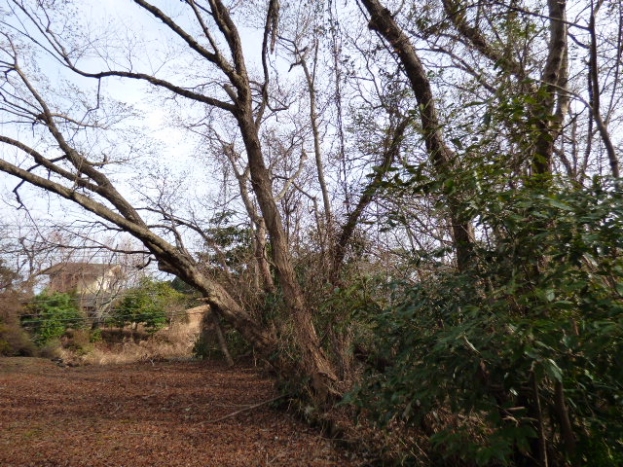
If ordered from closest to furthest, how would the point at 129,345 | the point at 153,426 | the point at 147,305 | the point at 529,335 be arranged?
the point at 529,335, the point at 153,426, the point at 129,345, the point at 147,305

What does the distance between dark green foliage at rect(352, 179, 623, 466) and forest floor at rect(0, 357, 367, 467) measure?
98.1 inches

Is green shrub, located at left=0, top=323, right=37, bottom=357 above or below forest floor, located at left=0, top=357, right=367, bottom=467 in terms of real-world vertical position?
above

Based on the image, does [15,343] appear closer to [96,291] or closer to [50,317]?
[50,317]

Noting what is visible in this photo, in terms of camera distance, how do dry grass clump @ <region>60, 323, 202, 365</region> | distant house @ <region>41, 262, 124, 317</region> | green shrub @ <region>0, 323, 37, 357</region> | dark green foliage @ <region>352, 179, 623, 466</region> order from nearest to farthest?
1. dark green foliage @ <region>352, 179, 623, 466</region>
2. green shrub @ <region>0, 323, 37, 357</region>
3. dry grass clump @ <region>60, 323, 202, 365</region>
4. distant house @ <region>41, 262, 124, 317</region>

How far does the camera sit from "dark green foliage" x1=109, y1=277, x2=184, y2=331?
20781mm

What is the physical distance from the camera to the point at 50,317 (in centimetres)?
2012

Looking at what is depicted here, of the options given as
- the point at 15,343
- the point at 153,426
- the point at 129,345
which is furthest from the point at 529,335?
the point at 129,345

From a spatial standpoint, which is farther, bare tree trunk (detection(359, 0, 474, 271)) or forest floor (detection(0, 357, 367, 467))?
forest floor (detection(0, 357, 367, 467))

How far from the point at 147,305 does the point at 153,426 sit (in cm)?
1508

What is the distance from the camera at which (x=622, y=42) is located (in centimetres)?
492

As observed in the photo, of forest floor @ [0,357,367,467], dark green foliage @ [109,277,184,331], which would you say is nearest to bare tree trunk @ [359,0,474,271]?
forest floor @ [0,357,367,467]

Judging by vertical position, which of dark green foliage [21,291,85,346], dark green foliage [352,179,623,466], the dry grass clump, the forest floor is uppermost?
dark green foliage [21,291,85,346]

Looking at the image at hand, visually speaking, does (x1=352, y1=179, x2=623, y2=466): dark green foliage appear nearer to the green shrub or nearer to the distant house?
the distant house

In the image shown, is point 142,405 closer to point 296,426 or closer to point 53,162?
point 296,426
